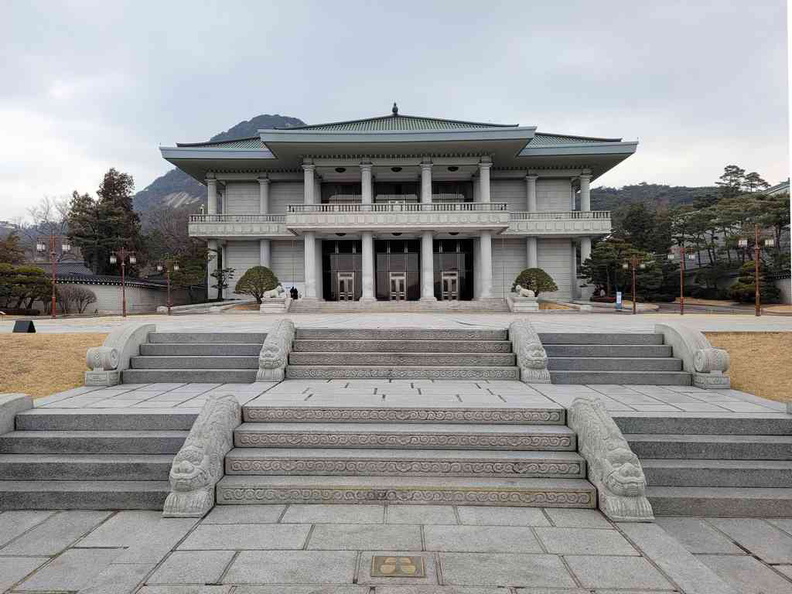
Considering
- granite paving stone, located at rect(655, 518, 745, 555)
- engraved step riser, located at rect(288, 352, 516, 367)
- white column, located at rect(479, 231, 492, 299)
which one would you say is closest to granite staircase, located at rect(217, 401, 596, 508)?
granite paving stone, located at rect(655, 518, 745, 555)

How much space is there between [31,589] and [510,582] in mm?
3283

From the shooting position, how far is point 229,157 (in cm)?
3067

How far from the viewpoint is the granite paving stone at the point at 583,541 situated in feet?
10.3

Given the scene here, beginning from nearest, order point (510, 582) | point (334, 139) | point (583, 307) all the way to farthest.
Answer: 1. point (510, 582)
2. point (583, 307)
3. point (334, 139)

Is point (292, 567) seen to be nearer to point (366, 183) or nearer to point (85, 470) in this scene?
point (85, 470)

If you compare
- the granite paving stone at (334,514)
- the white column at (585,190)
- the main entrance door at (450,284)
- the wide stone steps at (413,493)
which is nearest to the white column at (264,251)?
the main entrance door at (450,284)

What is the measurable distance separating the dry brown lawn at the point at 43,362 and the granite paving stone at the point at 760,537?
27.6 ft

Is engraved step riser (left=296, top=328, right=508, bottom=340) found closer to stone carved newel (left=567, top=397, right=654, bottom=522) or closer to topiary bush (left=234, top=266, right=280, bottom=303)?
stone carved newel (left=567, top=397, right=654, bottom=522)

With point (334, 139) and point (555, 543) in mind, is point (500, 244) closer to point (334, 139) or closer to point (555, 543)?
point (334, 139)

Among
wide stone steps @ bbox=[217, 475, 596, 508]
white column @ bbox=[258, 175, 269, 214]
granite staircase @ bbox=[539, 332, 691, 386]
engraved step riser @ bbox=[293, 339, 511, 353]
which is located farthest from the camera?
white column @ bbox=[258, 175, 269, 214]

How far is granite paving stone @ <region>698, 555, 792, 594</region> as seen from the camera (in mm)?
2826

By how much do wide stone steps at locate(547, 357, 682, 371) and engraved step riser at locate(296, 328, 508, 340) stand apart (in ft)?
3.62

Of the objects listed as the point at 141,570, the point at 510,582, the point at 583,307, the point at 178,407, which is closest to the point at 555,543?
the point at 510,582

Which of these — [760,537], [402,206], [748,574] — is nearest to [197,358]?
[748,574]
